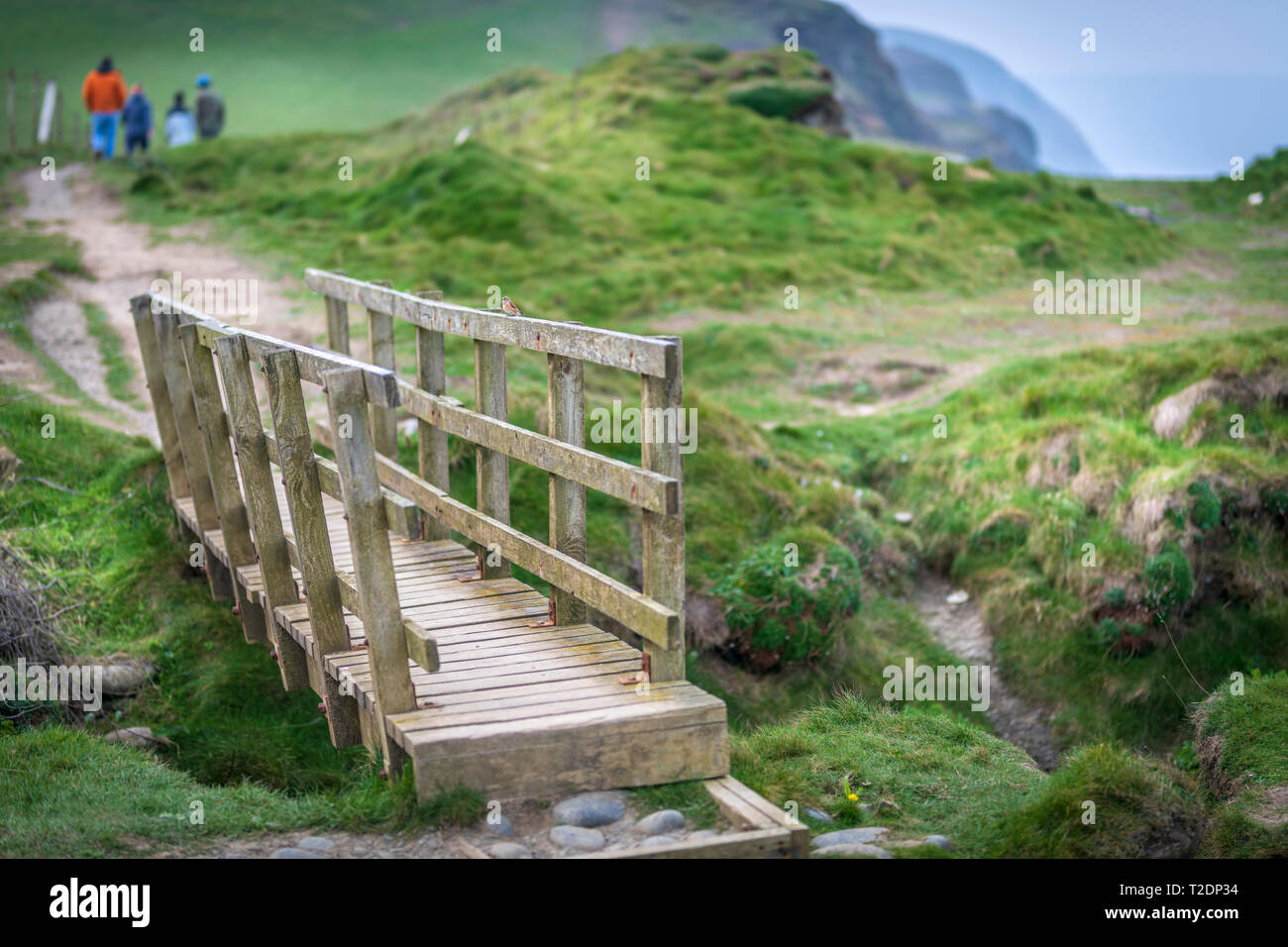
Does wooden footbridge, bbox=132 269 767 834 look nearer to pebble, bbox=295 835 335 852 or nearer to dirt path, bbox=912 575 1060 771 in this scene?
pebble, bbox=295 835 335 852

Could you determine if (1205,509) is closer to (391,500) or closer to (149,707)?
(391,500)

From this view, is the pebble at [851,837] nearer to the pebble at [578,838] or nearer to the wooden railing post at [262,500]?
the pebble at [578,838]

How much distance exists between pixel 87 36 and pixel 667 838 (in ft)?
178

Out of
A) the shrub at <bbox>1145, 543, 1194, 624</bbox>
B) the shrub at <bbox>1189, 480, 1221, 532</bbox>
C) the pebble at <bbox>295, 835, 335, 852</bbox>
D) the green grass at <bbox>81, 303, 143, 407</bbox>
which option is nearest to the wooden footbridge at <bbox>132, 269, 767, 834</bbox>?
the pebble at <bbox>295, 835, 335, 852</bbox>

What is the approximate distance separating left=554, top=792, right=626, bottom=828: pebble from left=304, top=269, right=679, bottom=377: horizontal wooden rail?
1.96 metres

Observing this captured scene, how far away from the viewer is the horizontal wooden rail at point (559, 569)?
5.69m

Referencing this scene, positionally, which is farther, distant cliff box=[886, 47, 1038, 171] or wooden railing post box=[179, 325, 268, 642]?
distant cliff box=[886, 47, 1038, 171]

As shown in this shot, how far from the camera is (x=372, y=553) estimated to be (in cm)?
555

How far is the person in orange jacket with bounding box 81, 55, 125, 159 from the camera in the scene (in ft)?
87.8

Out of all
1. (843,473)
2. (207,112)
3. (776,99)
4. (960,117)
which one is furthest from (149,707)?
(960,117)

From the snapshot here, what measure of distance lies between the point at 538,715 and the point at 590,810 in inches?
19.7

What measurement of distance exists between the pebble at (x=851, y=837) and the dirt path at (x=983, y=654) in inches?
150

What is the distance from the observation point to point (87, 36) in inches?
1970

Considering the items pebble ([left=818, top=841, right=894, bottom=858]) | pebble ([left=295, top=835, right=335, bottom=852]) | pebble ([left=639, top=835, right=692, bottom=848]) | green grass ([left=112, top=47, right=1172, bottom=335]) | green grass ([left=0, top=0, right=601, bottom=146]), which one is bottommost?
pebble ([left=818, top=841, right=894, bottom=858])
